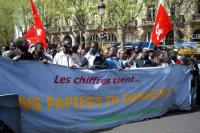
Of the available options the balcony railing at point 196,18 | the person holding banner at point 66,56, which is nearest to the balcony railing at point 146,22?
the balcony railing at point 196,18

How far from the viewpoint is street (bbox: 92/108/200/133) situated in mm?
8195

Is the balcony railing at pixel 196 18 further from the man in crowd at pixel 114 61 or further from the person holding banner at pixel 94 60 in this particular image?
the person holding banner at pixel 94 60

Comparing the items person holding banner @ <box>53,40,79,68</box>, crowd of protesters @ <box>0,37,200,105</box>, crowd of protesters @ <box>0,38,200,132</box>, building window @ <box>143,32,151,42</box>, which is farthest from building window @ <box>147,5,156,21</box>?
person holding banner @ <box>53,40,79,68</box>

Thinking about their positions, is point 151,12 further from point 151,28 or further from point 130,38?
point 130,38

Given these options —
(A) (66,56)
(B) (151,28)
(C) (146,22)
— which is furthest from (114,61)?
(C) (146,22)

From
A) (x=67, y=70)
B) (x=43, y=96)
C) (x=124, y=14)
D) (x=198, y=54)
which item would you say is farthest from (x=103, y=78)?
(x=124, y=14)

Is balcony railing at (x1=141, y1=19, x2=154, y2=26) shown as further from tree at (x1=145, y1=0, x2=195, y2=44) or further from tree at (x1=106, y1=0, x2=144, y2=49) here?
tree at (x1=106, y1=0, x2=144, y2=49)

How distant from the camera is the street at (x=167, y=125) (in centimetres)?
820

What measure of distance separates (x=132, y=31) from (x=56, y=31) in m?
16.6

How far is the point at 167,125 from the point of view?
8.73 m

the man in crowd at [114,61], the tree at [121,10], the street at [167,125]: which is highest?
the tree at [121,10]

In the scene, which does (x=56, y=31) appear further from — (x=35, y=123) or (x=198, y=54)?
(x=35, y=123)

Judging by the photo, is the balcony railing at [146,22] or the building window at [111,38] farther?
the building window at [111,38]

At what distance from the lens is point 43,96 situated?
746 centimetres
